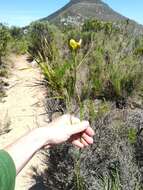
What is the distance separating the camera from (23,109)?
23.7ft

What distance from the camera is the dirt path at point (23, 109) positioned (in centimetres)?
488

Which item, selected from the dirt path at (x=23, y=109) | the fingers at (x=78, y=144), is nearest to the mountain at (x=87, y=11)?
the dirt path at (x=23, y=109)

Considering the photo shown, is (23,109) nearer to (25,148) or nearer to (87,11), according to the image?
(25,148)

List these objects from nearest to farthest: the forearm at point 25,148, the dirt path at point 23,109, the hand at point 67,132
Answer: the forearm at point 25,148, the hand at point 67,132, the dirt path at point 23,109

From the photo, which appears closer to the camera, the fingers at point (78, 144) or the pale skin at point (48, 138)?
the pale skin at point (48, 138)

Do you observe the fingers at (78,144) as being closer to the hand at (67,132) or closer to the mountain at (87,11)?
the hand at (67,132)

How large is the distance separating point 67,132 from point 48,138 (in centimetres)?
12

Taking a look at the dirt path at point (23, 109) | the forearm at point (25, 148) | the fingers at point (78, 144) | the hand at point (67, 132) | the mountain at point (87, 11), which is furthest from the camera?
the mountain at point (87, 11)

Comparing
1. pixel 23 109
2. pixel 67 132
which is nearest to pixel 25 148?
pixel 67 132

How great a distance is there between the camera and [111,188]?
330cm

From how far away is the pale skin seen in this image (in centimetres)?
130

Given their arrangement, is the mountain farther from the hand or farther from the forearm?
the forearm

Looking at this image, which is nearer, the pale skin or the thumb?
the pale skin

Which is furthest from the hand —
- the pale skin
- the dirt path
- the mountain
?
the mountain
